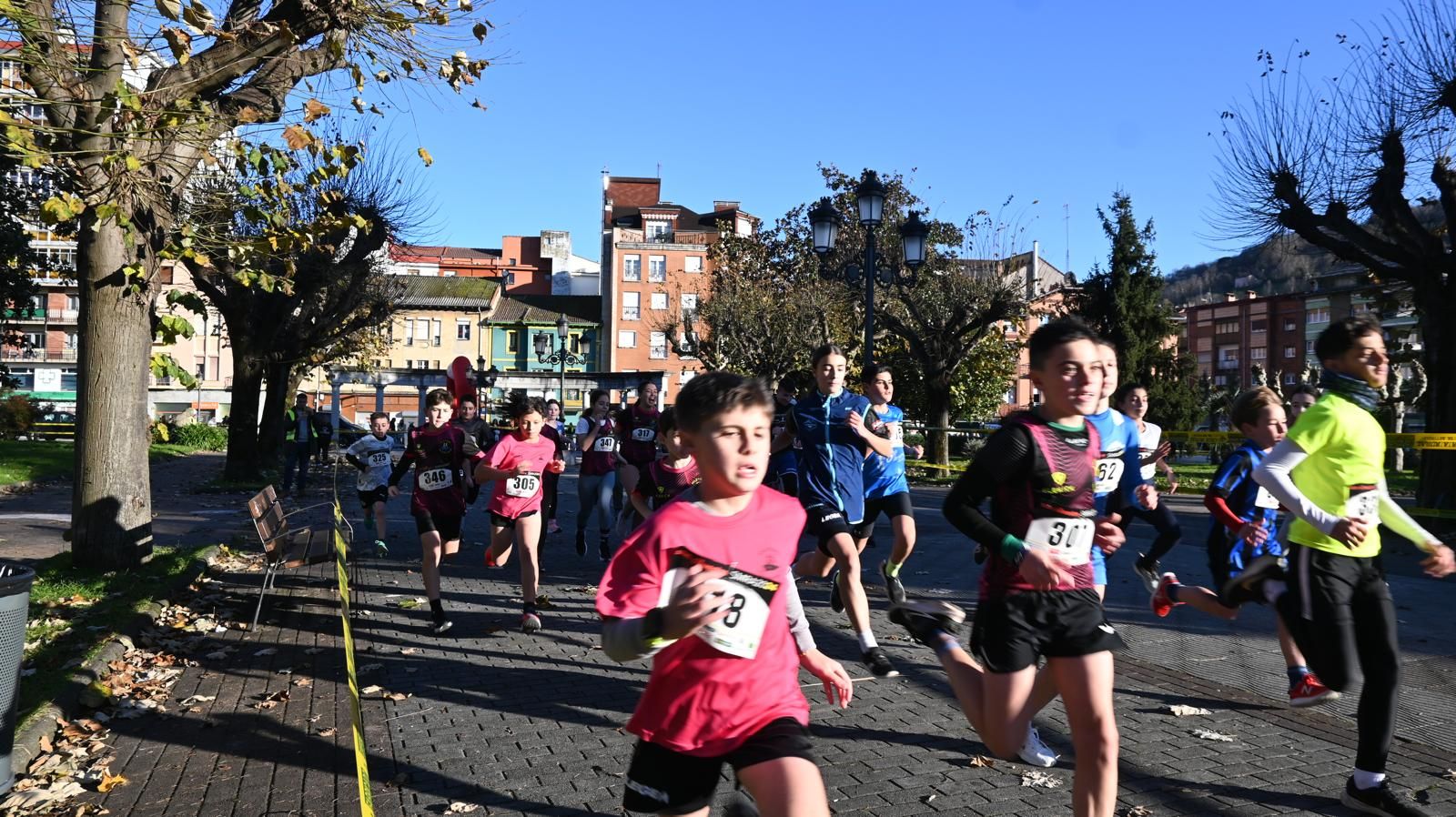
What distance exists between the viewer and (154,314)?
10891 mm

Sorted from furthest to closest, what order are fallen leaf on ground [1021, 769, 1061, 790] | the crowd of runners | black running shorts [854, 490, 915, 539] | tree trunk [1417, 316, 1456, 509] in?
tree trunk [1417, 316, 1456, 509] < black running shorts [854, 490, 915, 539] < fallen leaf on ground [1021, 769, 1061, 790] < the crowd of runners

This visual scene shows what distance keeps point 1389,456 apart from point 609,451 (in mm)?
35477

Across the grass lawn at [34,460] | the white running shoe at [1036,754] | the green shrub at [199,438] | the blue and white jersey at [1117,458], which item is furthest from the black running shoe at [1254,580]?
the green shrub at [199,438]

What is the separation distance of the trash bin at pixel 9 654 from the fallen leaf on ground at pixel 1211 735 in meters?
5.46

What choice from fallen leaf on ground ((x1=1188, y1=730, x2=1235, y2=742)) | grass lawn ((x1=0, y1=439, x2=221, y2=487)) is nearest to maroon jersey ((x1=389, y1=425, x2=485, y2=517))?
fallen leaf on ground ((x1=1188, y1=730, x2=1235, y2=742))

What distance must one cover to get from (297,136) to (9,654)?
15.2 feet

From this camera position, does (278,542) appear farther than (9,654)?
Yes

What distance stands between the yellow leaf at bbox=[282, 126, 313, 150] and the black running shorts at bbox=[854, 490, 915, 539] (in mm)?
4927

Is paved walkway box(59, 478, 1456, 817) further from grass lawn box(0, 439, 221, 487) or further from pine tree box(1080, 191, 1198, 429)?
pine tree box(1080, 191, 1198, 429)

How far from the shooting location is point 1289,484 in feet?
15.1

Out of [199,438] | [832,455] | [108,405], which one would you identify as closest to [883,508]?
[832,455]

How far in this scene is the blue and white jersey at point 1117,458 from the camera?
484cm

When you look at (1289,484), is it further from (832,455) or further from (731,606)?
(832,455)

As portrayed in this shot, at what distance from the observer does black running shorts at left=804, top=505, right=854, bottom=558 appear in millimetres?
7309
